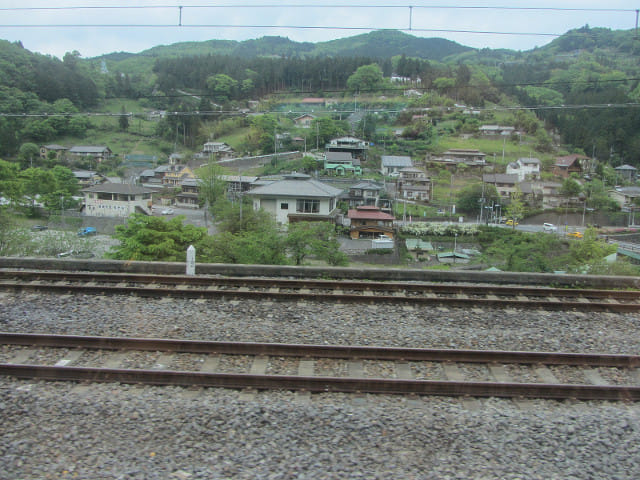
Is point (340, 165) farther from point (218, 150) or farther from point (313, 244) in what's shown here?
point (313, 244)

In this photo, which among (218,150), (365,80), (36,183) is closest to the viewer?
(36,183)

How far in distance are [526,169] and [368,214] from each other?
18.5m

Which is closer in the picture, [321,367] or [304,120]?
[321,367]

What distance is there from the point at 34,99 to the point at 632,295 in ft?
158

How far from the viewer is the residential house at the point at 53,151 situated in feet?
118

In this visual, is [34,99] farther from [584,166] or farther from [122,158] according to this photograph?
[584,166]

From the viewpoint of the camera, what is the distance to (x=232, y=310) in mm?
3770

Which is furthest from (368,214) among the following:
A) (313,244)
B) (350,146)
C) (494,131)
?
(494,131)

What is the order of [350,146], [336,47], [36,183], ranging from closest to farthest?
[36,183]
[350,146]
[336,47]

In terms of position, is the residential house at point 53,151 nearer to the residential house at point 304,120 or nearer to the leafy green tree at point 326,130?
the residential house at point 304,120

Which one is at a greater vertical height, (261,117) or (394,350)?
(261,117)

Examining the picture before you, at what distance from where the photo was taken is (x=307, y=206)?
1978 cm

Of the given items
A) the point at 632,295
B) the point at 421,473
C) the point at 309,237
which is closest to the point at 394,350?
the point at 421,473

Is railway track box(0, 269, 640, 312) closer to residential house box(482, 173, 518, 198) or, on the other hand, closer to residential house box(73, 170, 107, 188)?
residential house box(482, 173, 518, 198)
